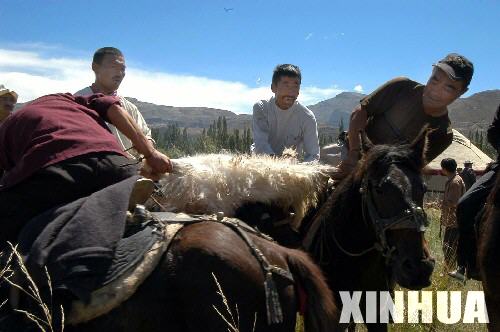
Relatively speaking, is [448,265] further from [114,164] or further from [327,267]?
[114,164]

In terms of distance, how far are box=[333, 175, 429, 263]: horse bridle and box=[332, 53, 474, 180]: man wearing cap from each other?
0.76 m

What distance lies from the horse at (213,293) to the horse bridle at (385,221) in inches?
41.2

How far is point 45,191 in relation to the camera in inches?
106

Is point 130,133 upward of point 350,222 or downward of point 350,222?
upward

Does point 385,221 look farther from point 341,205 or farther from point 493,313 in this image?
point 493,313

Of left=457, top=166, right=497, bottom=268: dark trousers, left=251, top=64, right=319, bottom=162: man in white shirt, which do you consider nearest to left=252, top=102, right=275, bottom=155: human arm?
left=251, top=64, right=319, bottom=162: man in white shirt

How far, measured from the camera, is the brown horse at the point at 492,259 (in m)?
3.60

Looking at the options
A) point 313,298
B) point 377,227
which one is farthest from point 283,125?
point 313,298

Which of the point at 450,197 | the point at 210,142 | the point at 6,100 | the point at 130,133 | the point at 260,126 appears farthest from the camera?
the point at 450,197

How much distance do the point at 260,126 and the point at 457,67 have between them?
2.05 metres

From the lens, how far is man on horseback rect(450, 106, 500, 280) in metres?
4.51

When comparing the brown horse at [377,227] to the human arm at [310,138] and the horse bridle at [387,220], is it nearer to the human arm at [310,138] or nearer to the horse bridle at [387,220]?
the horse bridle at [387,220]

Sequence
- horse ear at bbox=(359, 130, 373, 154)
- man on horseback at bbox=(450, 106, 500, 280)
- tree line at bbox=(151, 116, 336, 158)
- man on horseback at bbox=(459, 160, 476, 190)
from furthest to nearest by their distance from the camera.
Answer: man on horseback at bbox=(459, 160, 476, 190), tree line at bbox=(151, 116, 336, 158), man on horseback at bbox=(450, 106, 500, 280), horse ear at bbox=(359, 130, 373, 154)

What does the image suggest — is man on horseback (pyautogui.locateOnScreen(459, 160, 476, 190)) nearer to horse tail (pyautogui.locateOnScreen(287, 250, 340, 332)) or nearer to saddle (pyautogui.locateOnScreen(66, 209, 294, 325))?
horse tail (pyautogui.locateOnScreen(287, 250, 340, 332))
